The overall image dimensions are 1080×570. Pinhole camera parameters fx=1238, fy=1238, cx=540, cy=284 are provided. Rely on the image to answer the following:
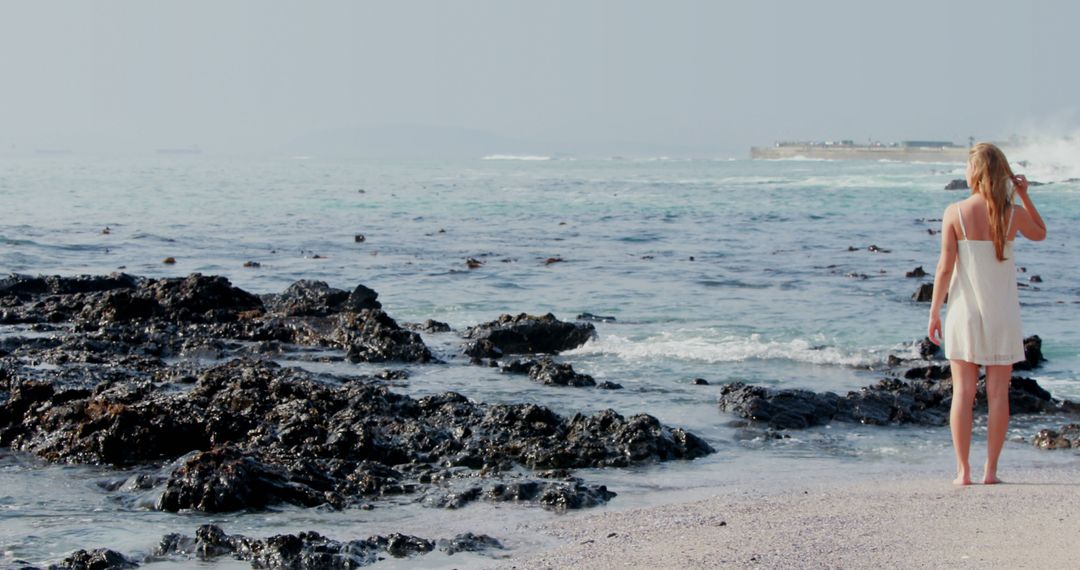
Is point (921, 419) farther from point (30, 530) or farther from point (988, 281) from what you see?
point (30, 530)

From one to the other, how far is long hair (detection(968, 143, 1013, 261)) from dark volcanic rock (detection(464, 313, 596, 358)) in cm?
882

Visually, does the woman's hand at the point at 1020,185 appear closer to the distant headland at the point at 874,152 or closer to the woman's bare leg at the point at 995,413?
the woman's bare leg at the point at 995,413

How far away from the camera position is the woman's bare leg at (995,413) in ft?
26.0

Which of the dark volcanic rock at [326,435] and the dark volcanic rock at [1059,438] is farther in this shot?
the dark volcanic rock at [1059,438]

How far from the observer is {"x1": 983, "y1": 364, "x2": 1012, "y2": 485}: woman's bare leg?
793 cm

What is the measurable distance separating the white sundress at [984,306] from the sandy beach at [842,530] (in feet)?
2.86

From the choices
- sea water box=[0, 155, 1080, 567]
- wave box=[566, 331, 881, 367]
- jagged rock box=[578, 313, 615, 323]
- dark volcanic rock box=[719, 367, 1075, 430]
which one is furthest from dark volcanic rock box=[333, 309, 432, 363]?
dark volcanic rock box=[719, 367, 1075, 430]

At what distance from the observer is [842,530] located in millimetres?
6785

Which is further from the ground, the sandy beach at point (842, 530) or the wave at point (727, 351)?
the sandy beach at point (842, 530)

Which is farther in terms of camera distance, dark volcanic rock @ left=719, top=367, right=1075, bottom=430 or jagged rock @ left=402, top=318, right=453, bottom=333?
jagged rock @ left=402, top=318, right=453, bottom=333

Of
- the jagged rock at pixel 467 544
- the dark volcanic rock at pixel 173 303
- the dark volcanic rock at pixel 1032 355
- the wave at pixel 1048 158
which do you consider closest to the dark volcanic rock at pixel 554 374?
the dark volcanic rock at pixel 173 303

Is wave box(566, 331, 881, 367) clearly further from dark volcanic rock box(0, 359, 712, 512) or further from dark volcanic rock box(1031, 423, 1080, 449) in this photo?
dark volcanic rock box(0, 359, 712, 512)

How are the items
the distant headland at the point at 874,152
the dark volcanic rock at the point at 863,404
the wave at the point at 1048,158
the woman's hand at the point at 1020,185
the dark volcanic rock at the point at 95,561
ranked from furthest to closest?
the distant headland at the point at 874,152, the wave at the point at 1048,158, the dark volcanic rock at the point at 863,404, the woman's hand at the point at 1020,185, the dark volcanic rock at the point at 95,561

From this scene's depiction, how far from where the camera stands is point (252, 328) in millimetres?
16297
